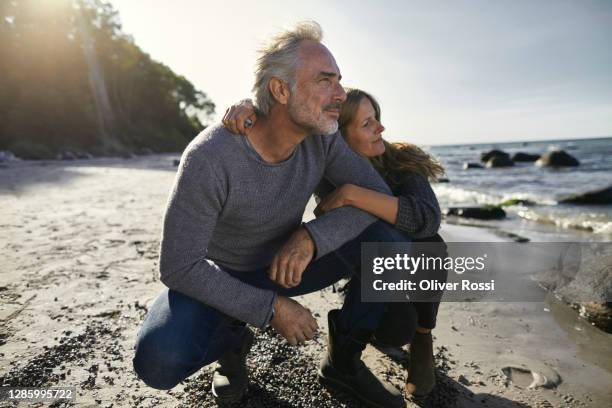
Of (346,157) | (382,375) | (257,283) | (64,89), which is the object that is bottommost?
(382,375)

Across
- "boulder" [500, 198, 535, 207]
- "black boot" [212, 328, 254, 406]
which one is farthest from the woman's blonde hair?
"boulder" [500, 198, 535, 207]

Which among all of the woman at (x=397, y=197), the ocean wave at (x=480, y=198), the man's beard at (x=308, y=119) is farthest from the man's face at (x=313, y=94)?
the ocean wave at (x=480, y=198)

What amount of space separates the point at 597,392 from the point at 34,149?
23.5 m

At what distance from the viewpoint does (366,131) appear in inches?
104

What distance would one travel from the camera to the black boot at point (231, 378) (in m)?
1.95

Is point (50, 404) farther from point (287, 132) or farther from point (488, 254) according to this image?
point (488, 254)

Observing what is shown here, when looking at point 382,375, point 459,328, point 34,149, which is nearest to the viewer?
point 382,375

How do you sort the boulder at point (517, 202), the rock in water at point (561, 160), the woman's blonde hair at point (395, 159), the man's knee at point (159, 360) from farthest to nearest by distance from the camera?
1. the rock in water at point (561, 160)
2. the boulder at point (517, 202)
3. the woman's blonde hair at point (395, 159)
4. the man's knee at point (159, 360)

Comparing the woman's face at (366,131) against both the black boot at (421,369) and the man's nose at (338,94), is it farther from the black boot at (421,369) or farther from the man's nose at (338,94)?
the black boot at (421,369)

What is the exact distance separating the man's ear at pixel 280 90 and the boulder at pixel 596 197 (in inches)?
410

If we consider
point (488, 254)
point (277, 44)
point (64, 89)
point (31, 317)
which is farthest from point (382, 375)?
point (64, 89)

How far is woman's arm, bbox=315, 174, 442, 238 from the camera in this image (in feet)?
7.16

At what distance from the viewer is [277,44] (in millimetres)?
2234

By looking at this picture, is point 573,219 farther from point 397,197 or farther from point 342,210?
point 342,210
